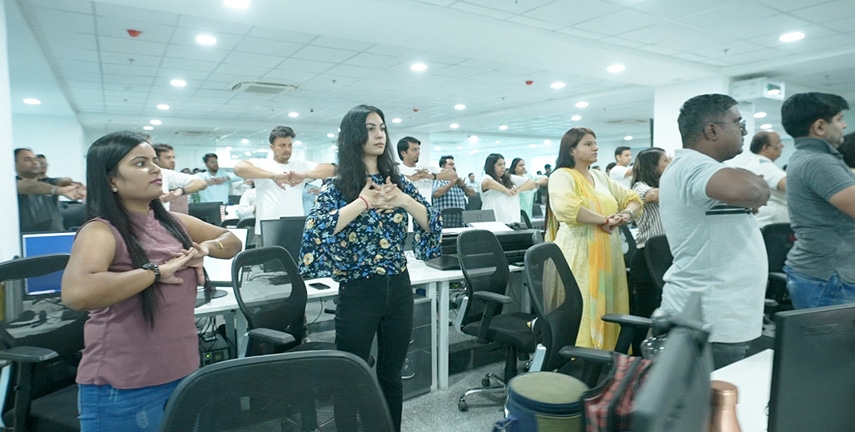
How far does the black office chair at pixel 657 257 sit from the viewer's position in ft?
9.25

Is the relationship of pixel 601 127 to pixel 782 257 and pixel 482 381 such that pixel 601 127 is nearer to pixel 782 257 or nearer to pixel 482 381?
pixel 782 257

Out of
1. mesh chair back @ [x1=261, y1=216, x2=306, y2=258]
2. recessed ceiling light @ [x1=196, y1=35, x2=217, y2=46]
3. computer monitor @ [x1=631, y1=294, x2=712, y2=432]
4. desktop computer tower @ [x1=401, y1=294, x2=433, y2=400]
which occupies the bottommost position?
desktop computer tower @ [x1=401, y1=294, x2=433, y2=400]

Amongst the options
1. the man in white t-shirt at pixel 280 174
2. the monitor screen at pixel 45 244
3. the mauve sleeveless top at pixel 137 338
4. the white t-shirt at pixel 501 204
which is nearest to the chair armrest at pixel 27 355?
the mauve sleeveless top at pixel 137 338

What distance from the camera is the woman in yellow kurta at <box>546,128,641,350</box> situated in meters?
2.61

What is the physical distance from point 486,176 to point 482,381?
2.63 metres

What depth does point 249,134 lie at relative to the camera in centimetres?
1421

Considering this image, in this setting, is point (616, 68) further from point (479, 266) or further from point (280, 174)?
point (280, 174)

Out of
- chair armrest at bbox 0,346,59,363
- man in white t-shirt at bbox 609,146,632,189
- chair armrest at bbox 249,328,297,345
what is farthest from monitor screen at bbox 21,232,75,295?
man in white t-shirt at bbox 609,146,632,189

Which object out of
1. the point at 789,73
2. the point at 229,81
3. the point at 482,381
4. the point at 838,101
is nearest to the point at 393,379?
the point at 482,381

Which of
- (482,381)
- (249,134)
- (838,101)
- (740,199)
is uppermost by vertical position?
(249,134)

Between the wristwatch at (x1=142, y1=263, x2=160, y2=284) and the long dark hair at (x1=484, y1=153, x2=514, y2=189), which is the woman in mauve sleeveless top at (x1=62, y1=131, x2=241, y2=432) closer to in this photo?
the wristwatch at (x1=142, y1=263, x2=160, y2=284)

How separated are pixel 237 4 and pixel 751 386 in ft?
14.3

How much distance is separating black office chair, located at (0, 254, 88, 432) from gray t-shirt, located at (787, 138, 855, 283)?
2.67m

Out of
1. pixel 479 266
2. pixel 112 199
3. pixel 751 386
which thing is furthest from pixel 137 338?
pixel 479 266
